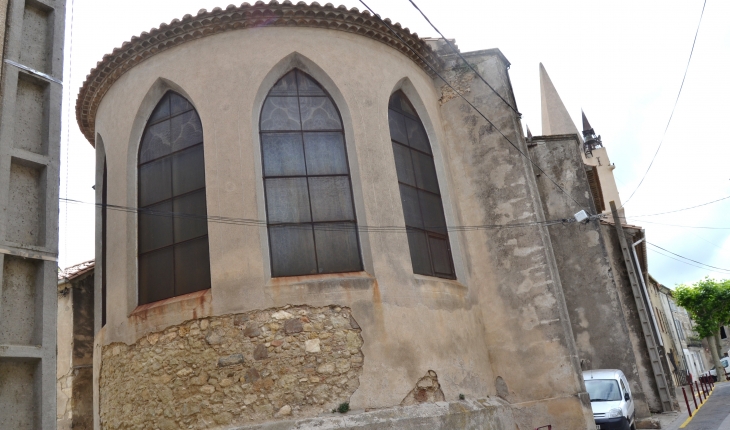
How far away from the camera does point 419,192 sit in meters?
11.5

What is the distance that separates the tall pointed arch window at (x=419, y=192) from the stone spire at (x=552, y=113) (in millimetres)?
38259

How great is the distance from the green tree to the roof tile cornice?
39.9 meters

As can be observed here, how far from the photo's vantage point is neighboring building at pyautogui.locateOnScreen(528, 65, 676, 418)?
16.1 metres

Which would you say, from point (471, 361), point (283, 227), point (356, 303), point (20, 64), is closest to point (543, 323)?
point (471, 361)

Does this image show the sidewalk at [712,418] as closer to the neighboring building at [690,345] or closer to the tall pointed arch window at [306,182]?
the tall pointed arch window at [306,182]

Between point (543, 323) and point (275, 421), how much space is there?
521 centimetres

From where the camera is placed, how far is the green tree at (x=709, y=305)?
43.7 metres

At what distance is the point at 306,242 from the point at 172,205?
2.38 meters

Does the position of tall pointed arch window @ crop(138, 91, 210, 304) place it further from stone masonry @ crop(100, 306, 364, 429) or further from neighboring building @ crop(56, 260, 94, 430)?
neighboring building @ crop(56, 260, 94, 430)

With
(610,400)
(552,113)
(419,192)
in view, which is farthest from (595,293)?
(552,113)

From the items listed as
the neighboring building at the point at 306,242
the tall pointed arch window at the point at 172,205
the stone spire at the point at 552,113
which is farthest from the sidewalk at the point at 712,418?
the stone spire at the point at 552,113

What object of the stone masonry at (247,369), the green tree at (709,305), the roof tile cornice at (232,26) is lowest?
the stone masonry at (247,369)

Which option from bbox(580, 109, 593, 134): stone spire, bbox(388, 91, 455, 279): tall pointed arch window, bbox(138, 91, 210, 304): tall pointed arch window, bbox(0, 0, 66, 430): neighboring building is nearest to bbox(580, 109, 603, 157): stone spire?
bbox(580, 109, 593, 134): stone spire

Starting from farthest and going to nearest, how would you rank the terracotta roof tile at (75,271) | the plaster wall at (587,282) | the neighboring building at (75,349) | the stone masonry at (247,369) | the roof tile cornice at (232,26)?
1. the plaster wall at (587,282)
2. the terracotta roof tile at (75,271)
3. the neighboring building at (75,349)
4. the roof tile cornice at (232,26)
5. the stone masonry at (247,369)
